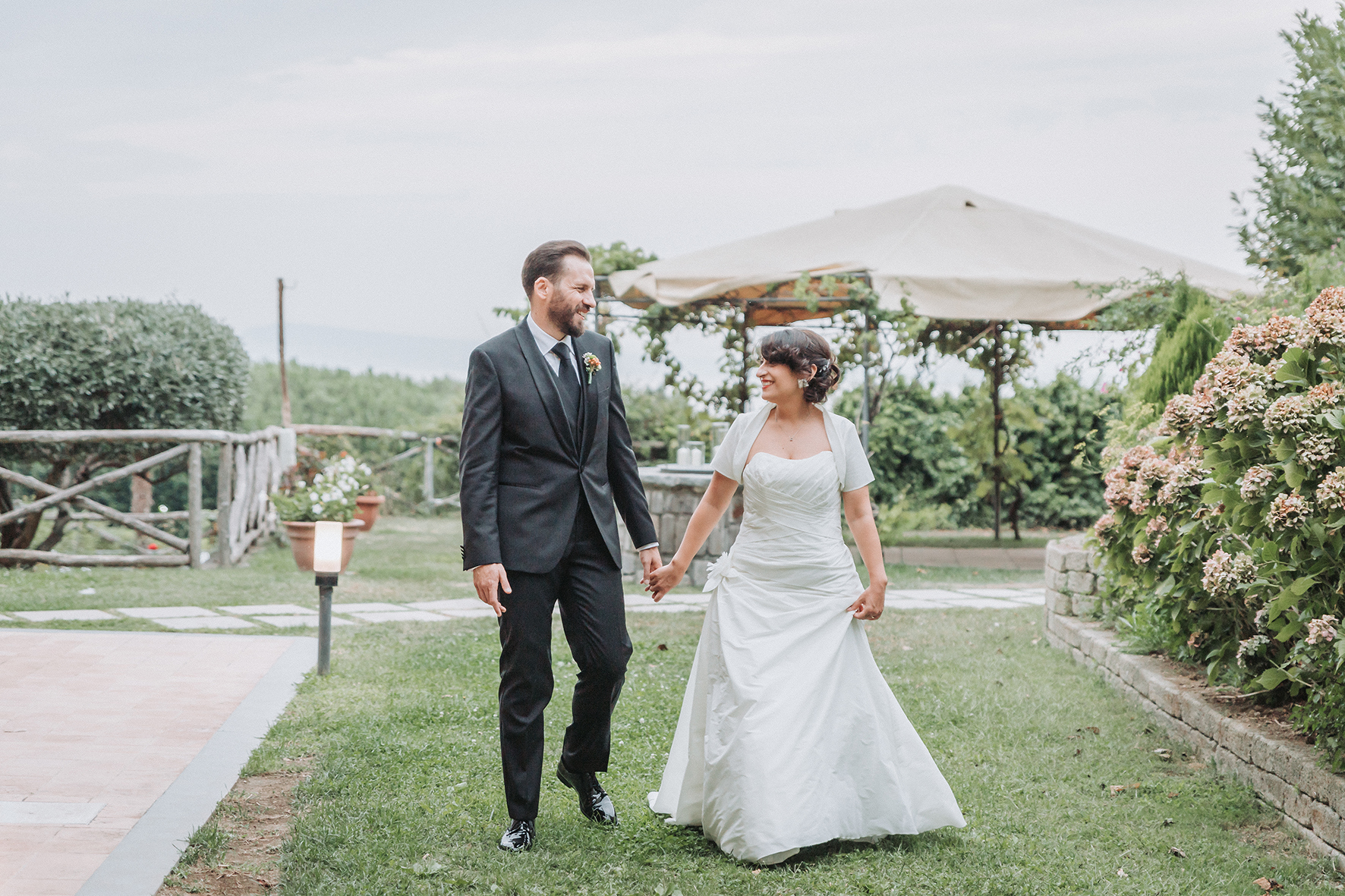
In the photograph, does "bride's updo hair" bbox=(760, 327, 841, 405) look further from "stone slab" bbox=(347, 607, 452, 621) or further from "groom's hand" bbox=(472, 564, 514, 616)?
"stone slab" bbox=(347, 607, 452, 621)

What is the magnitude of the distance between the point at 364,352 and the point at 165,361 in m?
28.5

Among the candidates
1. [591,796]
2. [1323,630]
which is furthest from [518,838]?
[1323,630]

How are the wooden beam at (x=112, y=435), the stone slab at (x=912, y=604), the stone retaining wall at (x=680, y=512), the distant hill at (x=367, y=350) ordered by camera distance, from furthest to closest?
1. the distant hill at (x=367, y=350)
2. the wooden beam at (x=112, y=435)
3. the stone retaining wall at (x=680, y=512)
4. the stone slab at (x=912, y=604)

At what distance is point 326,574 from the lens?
5465 millimetres

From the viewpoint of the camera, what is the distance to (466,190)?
61.6 ft

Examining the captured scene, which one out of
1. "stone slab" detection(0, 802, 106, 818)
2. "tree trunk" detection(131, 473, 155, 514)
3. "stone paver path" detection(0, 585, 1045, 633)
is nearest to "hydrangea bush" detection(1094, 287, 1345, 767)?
"stone paver path" detection(0, 585, 1045, 633)

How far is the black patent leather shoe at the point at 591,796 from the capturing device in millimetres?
3430

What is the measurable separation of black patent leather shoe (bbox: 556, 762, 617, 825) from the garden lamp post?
226 centimetres

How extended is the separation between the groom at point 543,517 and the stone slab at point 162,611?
450 centimetres

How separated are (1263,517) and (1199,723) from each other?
1163 mm

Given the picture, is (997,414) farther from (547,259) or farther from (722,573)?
(547,259)

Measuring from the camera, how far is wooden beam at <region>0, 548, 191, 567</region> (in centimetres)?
902

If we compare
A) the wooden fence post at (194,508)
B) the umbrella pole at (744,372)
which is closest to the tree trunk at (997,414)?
the umbrella pole at (744,372)

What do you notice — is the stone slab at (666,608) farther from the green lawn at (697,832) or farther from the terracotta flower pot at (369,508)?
the terracotta flower pot at (369,508)
